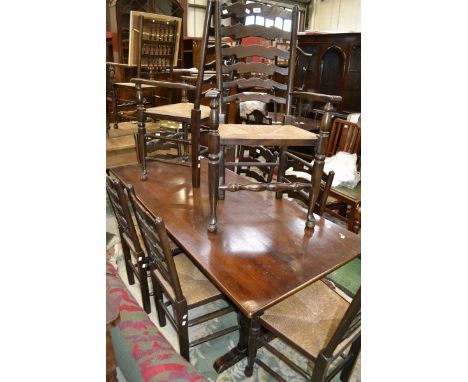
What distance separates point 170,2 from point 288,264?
5.48 m

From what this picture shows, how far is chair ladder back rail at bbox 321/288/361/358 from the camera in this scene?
711mm

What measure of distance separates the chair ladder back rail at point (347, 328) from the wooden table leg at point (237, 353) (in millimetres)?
519

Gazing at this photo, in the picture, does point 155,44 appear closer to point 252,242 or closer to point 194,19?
point 252,242

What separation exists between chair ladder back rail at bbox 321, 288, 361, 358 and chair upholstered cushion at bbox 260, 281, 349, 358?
0.15m

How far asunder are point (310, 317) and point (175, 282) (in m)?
0.52

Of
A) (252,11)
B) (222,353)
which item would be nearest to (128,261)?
(222,353)

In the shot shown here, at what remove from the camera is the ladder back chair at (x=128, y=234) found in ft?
4.36

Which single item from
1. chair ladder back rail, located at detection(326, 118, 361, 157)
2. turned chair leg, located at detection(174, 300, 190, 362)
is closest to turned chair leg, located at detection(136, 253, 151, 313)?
turned chair leg, located at detection(174, 300, 190, 362)

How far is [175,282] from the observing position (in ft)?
3.56
